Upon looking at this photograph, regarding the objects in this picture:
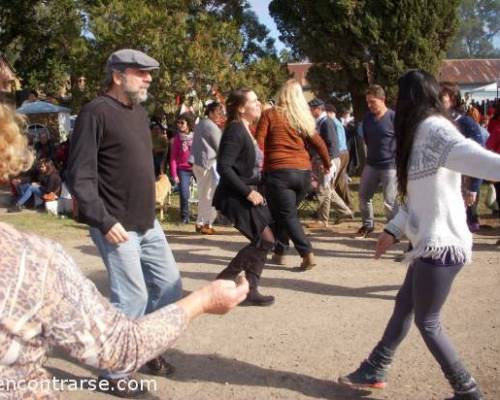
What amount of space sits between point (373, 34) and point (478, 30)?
4790 inches

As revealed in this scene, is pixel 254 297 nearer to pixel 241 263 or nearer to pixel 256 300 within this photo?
pixel 256 300

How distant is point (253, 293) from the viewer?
Result: 17.6 feet

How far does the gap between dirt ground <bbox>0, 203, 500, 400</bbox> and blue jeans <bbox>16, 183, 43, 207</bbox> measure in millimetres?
5271

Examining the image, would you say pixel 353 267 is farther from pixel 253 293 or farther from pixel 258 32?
pixel 258 32

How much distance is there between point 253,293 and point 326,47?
1323cm

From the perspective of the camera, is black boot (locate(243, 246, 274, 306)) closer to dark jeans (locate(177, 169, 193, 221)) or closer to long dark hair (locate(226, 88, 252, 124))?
long dark hair (locate(226, 88, 252, 124))

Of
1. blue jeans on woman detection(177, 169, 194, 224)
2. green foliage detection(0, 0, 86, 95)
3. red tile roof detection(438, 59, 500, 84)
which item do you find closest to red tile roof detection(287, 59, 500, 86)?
red tile roof detection(438, 59, 500, 84)

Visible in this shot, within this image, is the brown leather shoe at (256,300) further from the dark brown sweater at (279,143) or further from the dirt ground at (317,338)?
the dark brown sweater at (279,143)

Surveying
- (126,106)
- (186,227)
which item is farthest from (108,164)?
(186,227)

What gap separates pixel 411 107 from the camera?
11.1 feet

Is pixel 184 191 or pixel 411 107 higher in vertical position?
pixel 411 107

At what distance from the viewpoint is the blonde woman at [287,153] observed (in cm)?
620

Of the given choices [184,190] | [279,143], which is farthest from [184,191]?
[279,143]

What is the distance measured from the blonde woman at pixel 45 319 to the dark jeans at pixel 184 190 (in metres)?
8.22
